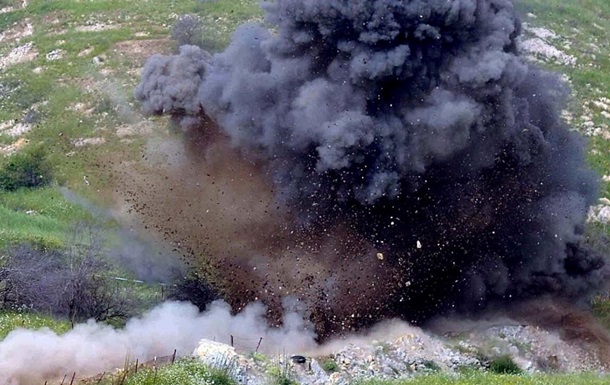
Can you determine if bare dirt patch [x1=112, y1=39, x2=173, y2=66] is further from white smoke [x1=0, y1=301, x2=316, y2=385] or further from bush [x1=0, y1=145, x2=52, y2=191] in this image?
white smoke [x1=0, y1=301, x2=316, y2=385]

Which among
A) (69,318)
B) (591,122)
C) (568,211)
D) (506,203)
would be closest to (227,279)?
(69,318)

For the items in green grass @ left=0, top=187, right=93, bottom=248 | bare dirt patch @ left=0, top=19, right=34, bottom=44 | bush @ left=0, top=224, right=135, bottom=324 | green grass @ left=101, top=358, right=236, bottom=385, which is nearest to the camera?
green grass @ left=101, top=358, right=236, bottom=385

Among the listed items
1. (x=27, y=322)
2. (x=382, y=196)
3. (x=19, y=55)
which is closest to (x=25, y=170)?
(x=19, y=55)

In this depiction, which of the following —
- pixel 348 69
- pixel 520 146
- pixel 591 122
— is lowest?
pixel 591 122

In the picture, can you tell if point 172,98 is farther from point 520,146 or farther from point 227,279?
point 520,146

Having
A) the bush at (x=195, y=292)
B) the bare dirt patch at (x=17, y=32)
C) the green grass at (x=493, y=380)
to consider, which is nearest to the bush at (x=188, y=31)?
the bare dirt patch at (x=17, y=32)

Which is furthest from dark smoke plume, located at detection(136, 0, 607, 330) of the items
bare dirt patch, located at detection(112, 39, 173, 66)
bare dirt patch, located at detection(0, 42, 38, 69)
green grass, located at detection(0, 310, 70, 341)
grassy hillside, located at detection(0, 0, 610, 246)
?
bare dirt patch, located at detection(0, 42, 38, 69)

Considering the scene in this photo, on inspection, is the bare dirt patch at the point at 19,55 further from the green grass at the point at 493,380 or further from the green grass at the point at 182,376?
the green grass at the point at 493,380
